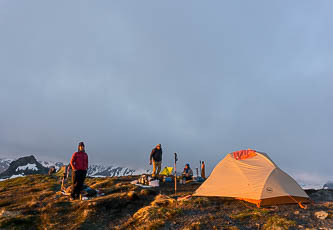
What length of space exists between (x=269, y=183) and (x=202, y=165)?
44.2ft

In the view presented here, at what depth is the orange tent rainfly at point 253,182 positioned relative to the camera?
10.7 meters

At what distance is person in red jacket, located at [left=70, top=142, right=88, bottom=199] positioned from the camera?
1253 cm

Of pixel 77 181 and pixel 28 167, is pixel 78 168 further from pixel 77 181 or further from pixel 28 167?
pixel 28 167

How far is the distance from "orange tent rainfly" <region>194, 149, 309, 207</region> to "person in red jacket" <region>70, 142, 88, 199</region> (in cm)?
693

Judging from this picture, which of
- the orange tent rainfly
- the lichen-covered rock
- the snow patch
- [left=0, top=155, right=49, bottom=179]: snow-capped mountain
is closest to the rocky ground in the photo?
the lichen-covered rock

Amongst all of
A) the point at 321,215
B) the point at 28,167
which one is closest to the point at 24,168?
the point at 28,167

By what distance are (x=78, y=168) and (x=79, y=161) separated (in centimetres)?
41

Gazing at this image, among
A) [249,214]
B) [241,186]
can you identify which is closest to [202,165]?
[241,186]

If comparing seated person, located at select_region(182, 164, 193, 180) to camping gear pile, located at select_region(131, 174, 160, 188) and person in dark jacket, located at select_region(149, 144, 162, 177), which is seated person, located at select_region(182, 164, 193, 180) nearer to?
person in dark jacket, located at select_region(149, 144, 162, 177)

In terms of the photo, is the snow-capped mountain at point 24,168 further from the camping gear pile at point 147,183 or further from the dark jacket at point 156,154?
the camping gear pile at point 147,183

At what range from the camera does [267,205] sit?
1055 centimetres

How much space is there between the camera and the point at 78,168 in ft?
41.4

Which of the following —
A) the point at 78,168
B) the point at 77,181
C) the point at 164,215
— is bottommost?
the point at 164,215

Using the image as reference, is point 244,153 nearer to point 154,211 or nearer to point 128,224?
point 154,211
